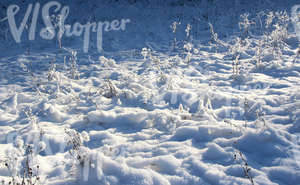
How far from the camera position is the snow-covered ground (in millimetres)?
2615

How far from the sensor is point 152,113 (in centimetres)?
375

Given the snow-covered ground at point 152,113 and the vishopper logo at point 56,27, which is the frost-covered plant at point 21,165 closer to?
the snow-covered ground at point 152,113

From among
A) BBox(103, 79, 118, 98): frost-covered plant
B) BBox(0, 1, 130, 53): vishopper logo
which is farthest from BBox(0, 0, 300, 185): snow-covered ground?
BBox(0, 1, 130, 53): vishopper logo

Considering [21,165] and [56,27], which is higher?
[56,27]

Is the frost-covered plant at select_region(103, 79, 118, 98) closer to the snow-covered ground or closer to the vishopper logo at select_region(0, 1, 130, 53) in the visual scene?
the snow-covered ground

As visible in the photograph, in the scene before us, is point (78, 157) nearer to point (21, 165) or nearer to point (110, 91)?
point (21, 165)

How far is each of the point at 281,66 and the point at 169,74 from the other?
7.39 feet

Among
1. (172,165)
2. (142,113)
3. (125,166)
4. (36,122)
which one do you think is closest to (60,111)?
(36,122)

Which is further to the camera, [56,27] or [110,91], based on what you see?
[56,27]

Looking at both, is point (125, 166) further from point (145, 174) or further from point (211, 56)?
point (211, 56)

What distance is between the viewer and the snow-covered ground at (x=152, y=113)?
2.62 meters

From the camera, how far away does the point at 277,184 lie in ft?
7.61

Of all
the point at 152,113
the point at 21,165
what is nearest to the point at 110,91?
the point at 152,113

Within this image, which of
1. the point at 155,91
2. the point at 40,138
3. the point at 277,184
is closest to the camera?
the point at 277,184
